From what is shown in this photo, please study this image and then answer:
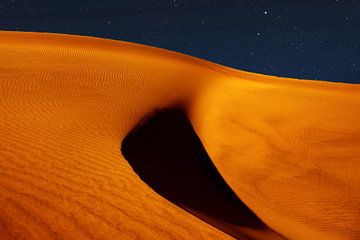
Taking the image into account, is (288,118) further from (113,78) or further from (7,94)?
(7,94)

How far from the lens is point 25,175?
397 cm

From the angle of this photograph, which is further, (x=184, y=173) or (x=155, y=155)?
(x=155, y=155)

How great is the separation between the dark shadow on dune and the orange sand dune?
0.08 m

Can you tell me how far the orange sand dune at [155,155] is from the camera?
351 cm

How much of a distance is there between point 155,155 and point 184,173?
0.65 meters

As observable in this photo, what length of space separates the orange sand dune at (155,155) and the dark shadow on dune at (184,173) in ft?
0.26

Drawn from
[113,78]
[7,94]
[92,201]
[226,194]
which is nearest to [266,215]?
[226,194]

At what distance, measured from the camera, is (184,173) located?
21.0 feet

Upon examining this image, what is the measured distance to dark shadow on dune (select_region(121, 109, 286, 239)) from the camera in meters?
4.76

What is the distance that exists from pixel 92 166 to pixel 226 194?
2562 millimetres

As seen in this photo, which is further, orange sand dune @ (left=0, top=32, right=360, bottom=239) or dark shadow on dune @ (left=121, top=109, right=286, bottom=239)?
dark shadow on dune @ (left=121, top=109, right=286, bottom=239)

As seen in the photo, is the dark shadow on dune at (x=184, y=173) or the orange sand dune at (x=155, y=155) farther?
the dark shadow on dune at (x=184, y=173)

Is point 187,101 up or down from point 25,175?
down

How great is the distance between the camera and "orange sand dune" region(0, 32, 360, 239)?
3.51 metres
